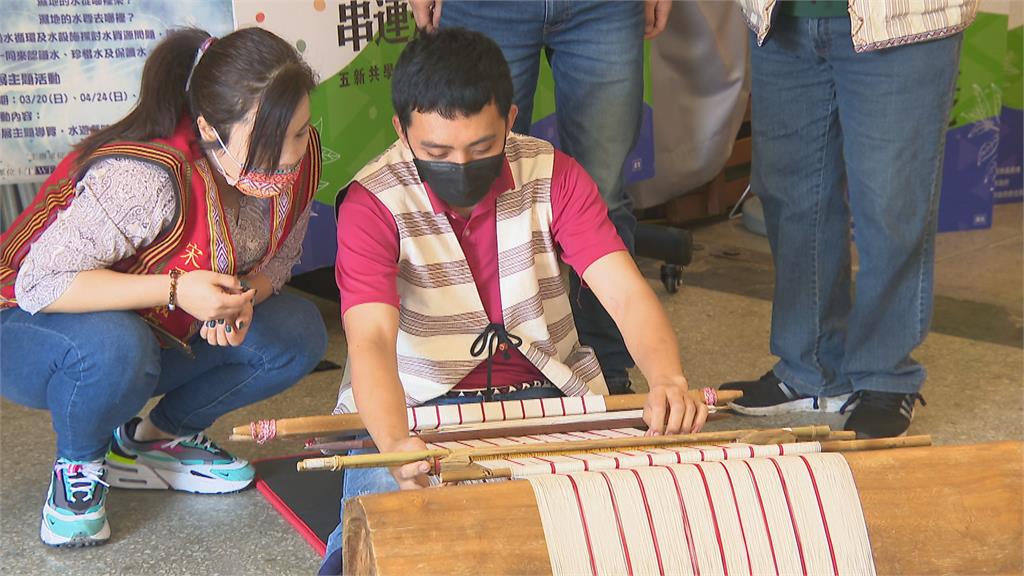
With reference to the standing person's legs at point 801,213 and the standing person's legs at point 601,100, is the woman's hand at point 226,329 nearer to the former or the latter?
the standing person's legs at point 601,100

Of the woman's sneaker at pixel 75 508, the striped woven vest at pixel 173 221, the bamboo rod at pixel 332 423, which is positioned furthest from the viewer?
the woman's sneaker at pixel 75 508

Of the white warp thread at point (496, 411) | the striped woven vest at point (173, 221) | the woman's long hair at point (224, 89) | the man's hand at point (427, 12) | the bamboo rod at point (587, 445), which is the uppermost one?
the man's hand at point (427, 12)

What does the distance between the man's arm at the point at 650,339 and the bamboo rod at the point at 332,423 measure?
0.12 ft

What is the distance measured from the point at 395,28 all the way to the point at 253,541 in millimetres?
1389

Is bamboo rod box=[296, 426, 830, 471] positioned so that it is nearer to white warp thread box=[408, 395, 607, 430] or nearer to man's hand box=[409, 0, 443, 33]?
white warp thread box=[408, 395, 607, 430]

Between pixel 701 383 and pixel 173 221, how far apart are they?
137 centimetres

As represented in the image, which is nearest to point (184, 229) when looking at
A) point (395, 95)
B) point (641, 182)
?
point (395, 95)

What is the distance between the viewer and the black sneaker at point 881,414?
7.99 ft

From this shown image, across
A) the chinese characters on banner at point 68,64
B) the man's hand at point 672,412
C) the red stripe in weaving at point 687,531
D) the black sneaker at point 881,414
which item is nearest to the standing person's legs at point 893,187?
the black sneaker at point 881,414

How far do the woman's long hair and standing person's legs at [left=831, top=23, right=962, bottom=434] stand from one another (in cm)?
105

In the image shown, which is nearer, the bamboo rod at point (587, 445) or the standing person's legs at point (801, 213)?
the bamboo rod at point (587, 445)

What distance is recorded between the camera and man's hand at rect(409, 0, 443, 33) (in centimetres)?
234

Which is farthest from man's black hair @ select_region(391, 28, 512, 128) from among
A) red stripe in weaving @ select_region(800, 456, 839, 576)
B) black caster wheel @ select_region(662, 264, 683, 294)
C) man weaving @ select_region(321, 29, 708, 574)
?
black caster wheel @ select_region(662, 264, 683, 294)

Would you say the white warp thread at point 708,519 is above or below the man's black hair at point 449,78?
below
